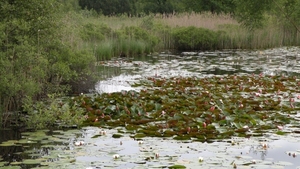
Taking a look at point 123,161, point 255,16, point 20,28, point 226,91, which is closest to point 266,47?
point 255,16

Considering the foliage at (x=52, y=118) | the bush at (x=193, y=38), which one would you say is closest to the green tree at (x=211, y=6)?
the bush at (x=193, y=38)

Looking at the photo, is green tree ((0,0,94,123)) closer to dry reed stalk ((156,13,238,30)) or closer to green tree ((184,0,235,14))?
dry reed stalk ((156,13,238,30))

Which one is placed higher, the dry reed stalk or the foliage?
the dry reed stalk

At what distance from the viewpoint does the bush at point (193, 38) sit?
28250 mm

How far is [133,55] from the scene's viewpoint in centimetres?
2409

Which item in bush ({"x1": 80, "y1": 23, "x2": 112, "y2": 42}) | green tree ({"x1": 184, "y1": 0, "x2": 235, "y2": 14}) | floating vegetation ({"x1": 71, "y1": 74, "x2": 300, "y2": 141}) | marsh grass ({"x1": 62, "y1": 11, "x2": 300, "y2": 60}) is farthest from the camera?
green tree ({"x1": 184, "y1": 0, "x2": 235, "y2": 14})

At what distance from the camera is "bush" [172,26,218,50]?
1112 inches

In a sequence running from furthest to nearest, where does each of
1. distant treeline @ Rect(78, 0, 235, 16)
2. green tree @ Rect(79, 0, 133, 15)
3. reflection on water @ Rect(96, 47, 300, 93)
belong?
1. green tree @ Rect(79, 0, 133, 15)
2. distant treeline @ Rect(78, 0, 235, 16)
3. reflection on water @ Rect(96, 47, 300, 93)

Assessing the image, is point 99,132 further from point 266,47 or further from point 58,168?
point 266,47

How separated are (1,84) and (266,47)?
2389 centimetres

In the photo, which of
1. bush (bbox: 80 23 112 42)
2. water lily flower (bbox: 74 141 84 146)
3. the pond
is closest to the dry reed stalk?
bush (bbox: 80 23 112 42)

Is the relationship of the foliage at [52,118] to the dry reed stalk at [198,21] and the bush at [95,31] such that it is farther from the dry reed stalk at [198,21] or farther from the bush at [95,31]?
the dry reed stalk at [198,21]

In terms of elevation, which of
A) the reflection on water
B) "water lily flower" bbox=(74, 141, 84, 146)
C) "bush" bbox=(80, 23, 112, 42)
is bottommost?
the reflection on water

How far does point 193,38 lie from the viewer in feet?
93.5
